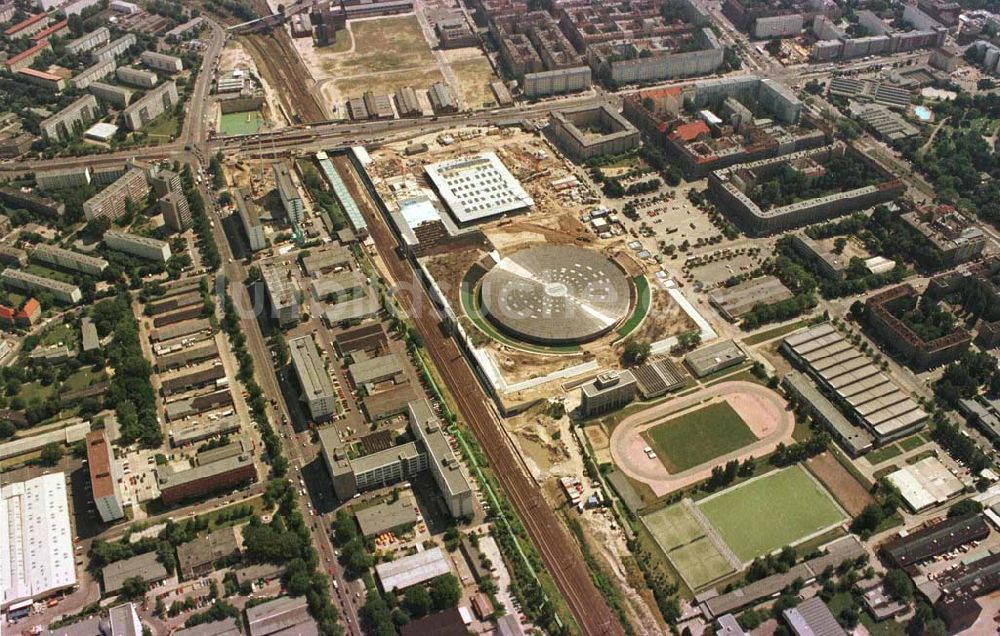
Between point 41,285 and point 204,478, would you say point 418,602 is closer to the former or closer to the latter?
point 204,478

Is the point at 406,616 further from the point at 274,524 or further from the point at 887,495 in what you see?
the point at 887,495

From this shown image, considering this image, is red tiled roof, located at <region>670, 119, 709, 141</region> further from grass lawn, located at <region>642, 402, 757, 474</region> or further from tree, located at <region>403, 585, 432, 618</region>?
tree, located at <region>403, 585, 432, 618</region>

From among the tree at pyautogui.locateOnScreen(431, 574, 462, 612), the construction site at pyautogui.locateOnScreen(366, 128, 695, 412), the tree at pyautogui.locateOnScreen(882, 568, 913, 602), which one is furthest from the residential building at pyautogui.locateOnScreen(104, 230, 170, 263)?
the tree at pyautogui.locateOnScreen(882, 568, 913, 602)

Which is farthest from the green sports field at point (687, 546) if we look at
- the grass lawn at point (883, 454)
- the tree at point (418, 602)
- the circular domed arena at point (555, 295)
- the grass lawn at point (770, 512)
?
the circular domed arena at point (555, 295)

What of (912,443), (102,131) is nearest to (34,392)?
(102,131)

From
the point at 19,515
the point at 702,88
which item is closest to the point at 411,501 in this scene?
the point at 19,515

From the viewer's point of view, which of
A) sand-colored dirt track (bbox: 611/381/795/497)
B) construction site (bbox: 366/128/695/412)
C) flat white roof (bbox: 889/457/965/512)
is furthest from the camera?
construction site (bbox: 366/128/695/412)
